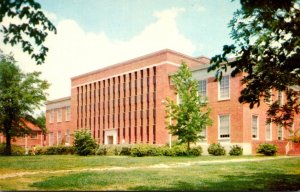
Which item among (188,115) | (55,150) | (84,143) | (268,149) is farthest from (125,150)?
(55,150)

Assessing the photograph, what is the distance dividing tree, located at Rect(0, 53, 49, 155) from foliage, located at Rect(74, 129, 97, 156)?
395 inches

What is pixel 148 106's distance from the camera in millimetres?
40156

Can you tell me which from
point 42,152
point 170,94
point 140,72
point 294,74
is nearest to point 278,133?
point 170,94

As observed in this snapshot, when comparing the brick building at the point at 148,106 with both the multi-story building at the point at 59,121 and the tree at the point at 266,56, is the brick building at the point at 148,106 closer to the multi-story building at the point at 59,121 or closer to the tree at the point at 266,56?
the multi-story building at the point at 59,121

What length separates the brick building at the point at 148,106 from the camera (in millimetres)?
33250

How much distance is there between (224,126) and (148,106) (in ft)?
31.7

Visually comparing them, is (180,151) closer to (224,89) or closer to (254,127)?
(224,89)

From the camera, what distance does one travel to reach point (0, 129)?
39.3m

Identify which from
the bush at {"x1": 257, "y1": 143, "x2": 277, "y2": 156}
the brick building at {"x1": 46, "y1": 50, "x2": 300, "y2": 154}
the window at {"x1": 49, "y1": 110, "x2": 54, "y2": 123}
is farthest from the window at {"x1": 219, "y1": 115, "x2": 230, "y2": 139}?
the window at {"x1": 49, "y1": 110, "x2": 54, "y2": 123}

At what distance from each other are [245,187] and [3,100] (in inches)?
1317

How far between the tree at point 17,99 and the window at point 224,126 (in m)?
21.1

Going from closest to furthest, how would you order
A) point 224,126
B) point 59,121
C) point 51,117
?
1. point 224,126
2. point 59,121
3. point 51,117

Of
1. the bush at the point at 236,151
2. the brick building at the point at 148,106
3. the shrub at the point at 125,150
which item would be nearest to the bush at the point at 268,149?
the bush at the point at 236,151

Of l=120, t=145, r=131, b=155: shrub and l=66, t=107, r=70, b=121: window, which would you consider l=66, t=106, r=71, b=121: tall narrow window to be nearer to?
l=66, t=107, r=70, b=121: window
